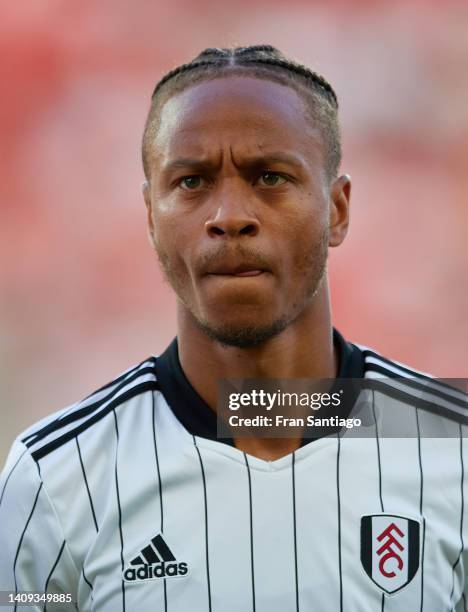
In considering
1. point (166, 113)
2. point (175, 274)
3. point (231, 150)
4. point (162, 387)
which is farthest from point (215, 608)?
point (166, 113)

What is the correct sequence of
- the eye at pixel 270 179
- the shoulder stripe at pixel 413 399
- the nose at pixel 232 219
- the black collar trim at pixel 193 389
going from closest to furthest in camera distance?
the nose at pixel 232 219, the eye at pixel 270 179, the black collar trim at pixel 193 389, the shoulder stripe at pixel 413 399

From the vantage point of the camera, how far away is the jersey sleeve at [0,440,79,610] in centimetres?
195

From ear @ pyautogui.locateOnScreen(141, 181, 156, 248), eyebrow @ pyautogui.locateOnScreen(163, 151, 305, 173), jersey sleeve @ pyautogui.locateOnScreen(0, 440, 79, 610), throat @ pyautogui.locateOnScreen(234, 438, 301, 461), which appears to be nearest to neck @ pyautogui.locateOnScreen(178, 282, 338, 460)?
throat @ pyautogui.locateOnScreen(234, 438, 301, 461)

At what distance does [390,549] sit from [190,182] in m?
0.98

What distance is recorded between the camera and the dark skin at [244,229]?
192 centimetres

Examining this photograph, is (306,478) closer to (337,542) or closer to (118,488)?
(337,542)

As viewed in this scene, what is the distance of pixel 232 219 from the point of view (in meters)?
1.89

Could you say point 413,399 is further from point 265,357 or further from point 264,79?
point 264,79

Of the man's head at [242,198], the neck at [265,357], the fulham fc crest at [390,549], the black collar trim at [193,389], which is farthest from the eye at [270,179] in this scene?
the fulham fc crest at [390,549]

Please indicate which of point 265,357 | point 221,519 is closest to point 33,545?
point 221,519

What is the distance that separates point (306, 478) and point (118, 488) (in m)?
0.45

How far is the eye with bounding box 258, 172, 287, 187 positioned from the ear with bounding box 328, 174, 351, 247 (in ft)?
0.71

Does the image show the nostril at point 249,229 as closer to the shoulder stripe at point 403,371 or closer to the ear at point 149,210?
the ear at point 149,210

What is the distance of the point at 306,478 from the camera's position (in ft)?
6.62
